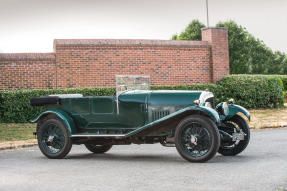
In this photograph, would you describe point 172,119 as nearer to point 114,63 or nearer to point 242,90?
point 114,63

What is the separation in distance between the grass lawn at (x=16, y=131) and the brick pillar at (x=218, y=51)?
27.5ft

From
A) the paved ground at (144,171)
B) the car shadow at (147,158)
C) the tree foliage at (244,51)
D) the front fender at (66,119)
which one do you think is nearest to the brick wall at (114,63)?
the paved ground at (144,171)

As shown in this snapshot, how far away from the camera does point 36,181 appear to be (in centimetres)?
680

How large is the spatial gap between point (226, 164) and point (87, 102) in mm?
2976

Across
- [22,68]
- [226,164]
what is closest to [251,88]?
[22,68]

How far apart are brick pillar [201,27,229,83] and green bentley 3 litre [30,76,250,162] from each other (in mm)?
11420

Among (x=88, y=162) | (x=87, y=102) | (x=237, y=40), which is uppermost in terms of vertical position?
(x=237, y=40)

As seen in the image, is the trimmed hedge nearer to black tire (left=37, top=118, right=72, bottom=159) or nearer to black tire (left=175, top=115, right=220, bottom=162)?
black tire (left=37, top=118, right=72, bottom=159)

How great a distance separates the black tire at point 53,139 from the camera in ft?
30.2

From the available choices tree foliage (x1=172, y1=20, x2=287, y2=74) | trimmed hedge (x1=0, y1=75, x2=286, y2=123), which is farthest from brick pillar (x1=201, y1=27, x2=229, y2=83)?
tree foliage (x1=172, y1=20, x2=287, y2=74)

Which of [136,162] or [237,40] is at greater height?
[237,40]

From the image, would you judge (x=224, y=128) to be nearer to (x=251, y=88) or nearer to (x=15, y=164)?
(x=15, y=164)

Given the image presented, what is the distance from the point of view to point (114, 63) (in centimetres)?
1977

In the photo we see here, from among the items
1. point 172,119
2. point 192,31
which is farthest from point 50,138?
point 192,31
